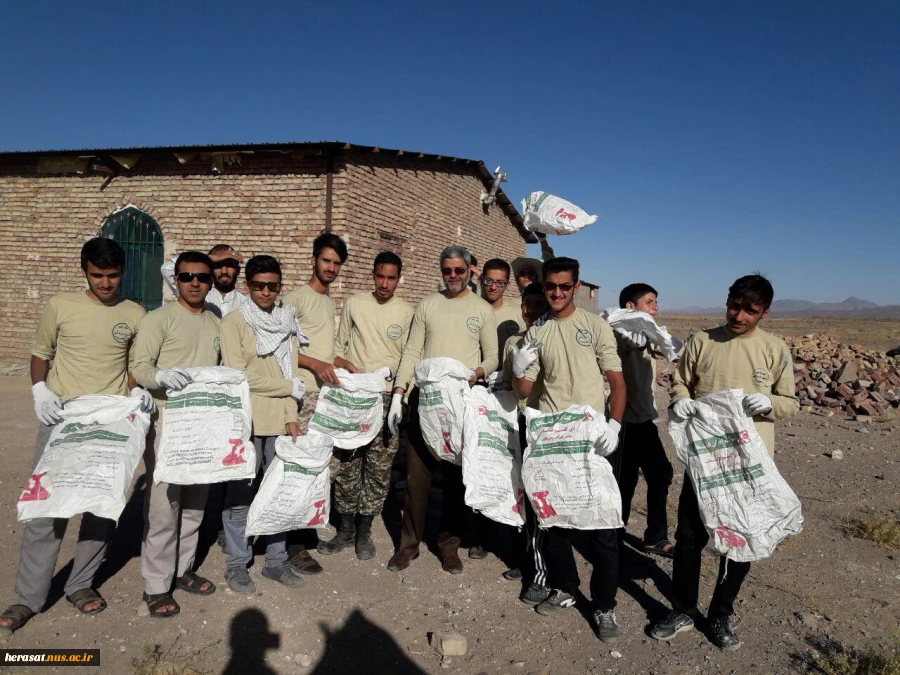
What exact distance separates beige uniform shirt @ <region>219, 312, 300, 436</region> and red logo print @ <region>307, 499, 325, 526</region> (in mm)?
469

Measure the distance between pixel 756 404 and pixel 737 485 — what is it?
1.31 ft

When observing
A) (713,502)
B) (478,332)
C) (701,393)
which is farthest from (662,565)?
(478,332)

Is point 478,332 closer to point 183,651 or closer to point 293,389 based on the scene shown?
point 293,389

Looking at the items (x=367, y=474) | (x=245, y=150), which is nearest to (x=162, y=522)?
(x=367, y=474)

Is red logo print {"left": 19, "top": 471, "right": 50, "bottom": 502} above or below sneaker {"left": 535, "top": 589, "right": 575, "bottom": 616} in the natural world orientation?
above

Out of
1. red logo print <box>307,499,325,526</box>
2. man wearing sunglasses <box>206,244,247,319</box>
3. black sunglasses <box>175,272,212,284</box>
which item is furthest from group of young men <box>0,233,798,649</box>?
man wearing sunglasses <box>206,244,247,319</box>

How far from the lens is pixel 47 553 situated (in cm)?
246

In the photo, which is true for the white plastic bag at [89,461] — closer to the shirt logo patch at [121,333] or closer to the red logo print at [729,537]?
the shirt logo patch at [121,333]

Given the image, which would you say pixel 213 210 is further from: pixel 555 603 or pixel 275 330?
pixel 555 603

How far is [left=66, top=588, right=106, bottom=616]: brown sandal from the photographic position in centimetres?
259

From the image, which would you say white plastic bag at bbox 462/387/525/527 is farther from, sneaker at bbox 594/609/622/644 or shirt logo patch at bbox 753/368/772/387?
shirt logo patch at bbox 753/368/772/387

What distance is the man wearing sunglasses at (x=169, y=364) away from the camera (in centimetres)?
253

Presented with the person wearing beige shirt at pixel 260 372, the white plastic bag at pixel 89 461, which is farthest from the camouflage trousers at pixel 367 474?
the white plastic bag at pixel 89 461

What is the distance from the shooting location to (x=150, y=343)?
8.23 feet
